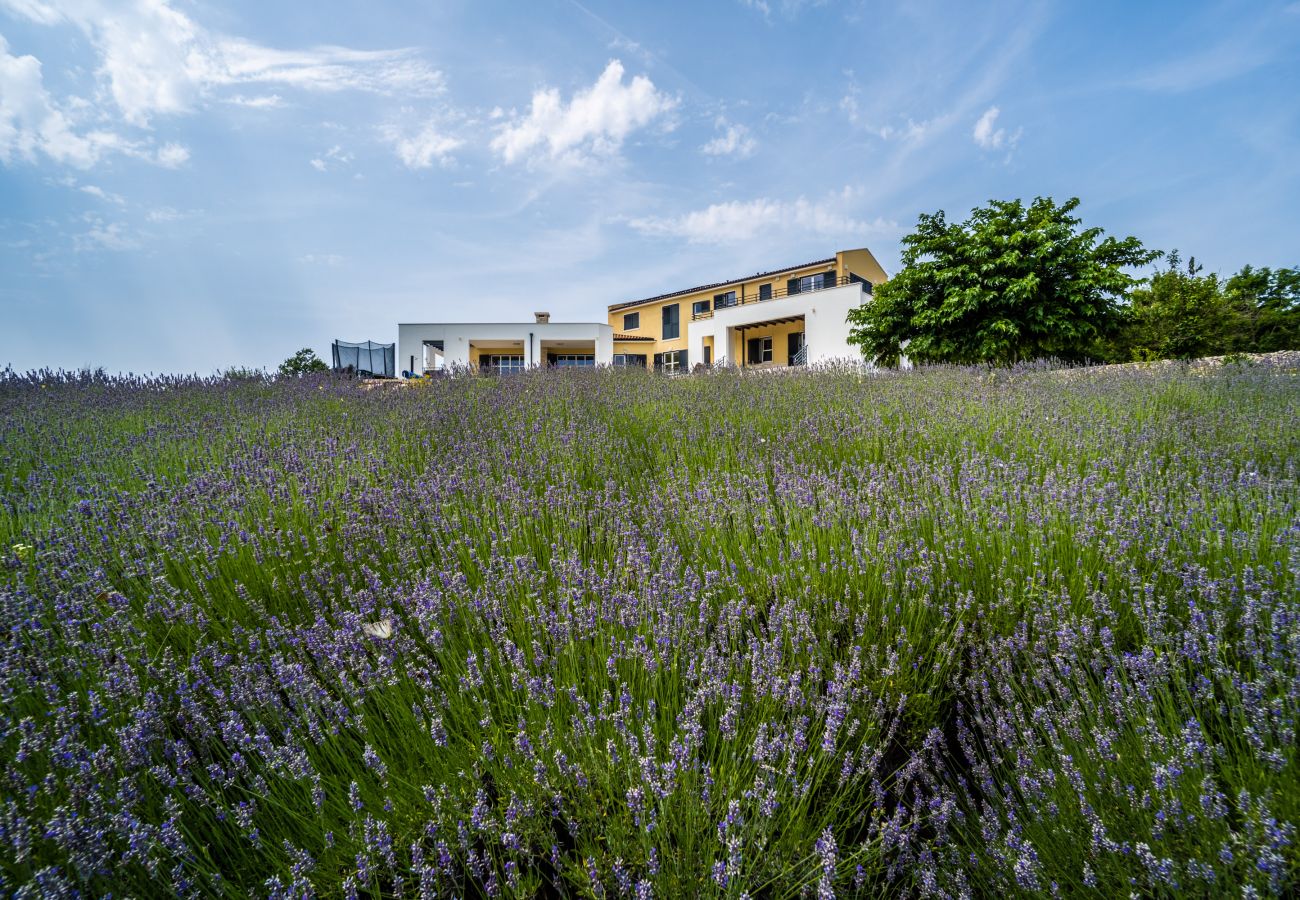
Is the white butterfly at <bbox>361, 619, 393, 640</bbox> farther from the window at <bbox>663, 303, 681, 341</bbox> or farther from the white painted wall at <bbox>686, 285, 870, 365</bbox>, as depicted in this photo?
the window at <bbox>663, 303, 681, 341</bbox>

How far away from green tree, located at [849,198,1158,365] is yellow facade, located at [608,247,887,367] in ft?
34.1

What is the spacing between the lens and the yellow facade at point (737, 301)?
91.9 ft

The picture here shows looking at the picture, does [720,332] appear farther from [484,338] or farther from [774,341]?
[484,338]

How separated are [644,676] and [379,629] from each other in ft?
3.66

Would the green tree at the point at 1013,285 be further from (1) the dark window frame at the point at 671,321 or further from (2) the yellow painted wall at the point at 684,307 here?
(1) the dark window frame at the point at 671,321

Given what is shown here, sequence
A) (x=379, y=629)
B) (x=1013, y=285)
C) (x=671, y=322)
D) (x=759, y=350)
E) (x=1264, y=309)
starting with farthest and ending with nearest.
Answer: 1. (x=671, y=322)
2. (x=759, y=350)
3. (x=1264, y=309)
4. (x=1013, y=285)
5. (x=379, y=629)

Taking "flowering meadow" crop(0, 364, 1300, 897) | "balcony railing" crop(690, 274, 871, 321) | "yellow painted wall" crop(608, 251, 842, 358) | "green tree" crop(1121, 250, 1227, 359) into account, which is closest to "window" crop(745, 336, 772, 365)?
"yellow painted wall" crop(608, 251, 842, 358)

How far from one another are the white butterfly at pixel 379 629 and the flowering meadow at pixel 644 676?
5 centimetres

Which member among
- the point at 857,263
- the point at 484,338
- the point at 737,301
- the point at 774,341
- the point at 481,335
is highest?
the point at 857,263

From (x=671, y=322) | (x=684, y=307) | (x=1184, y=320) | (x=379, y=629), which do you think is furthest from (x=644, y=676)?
(x=671, y=322)

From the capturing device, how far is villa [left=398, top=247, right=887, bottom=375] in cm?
2456

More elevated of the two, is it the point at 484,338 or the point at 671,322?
the point at 671,322

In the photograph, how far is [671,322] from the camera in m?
35.1

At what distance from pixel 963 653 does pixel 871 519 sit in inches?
27.3
